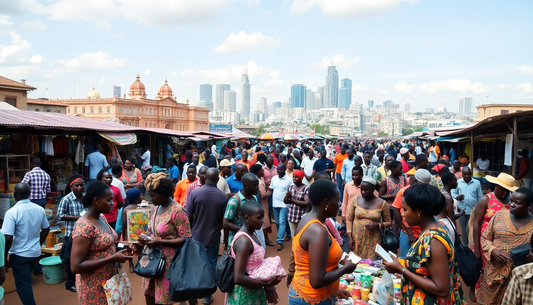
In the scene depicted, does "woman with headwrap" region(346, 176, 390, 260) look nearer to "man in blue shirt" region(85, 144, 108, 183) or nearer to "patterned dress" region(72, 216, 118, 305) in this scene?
"patterned dress" region(72, 216, 118, 305)

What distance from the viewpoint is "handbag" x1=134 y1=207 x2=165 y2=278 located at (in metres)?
3.27

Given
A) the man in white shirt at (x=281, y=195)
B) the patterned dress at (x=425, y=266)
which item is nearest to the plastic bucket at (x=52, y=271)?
the man in white shirt at (x=281, y=195)

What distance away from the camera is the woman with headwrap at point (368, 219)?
448cm

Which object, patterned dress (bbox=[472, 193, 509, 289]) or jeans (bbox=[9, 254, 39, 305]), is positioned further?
jeans (bbox=[9, 254, 39, 305])

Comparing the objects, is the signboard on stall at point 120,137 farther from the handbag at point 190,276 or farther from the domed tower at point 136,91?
the domed tower at point 136,91

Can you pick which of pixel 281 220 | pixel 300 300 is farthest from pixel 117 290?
pixel 281 220

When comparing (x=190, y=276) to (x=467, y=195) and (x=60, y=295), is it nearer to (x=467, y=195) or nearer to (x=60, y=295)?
(x=60, y=295)

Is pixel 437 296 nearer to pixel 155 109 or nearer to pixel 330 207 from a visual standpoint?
pixel 330 207

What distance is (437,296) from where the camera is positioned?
7.62ft

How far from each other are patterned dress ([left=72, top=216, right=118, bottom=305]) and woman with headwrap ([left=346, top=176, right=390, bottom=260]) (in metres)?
2.87

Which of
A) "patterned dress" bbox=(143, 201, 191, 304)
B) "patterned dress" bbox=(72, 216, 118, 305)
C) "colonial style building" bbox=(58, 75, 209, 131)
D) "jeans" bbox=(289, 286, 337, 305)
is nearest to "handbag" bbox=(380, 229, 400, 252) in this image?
"jeans" bbox=(289, 286, 337, 305)

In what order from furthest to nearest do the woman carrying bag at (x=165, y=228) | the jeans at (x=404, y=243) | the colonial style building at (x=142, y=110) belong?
the colonial style building at (x=142, y=110), the jeans at (x=404, y=243), the woman carrying bag at (x=165, y=228)

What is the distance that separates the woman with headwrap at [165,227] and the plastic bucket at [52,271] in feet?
9.76

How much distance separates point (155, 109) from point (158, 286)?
214 feet
